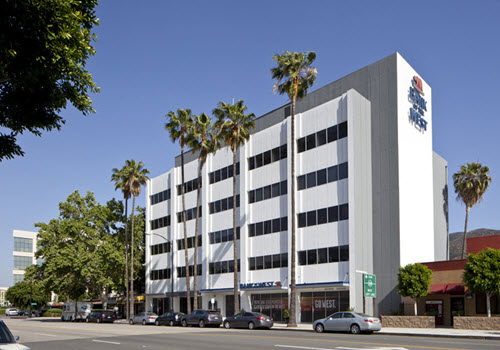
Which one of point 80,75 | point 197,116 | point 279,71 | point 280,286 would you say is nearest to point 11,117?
point 80,75

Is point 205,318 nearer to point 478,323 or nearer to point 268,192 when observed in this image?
point 268,192

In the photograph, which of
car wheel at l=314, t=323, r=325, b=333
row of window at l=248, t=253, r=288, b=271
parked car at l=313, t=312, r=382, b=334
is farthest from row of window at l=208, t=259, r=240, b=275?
parked car at l=313, t=312, r=382, b=334

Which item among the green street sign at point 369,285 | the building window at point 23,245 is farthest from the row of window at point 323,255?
the building window at point 23,245

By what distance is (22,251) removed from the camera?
142 m

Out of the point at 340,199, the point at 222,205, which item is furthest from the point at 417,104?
the point at 222,205

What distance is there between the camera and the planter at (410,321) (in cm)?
3500

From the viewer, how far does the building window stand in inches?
5536

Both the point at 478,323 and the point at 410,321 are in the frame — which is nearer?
the point at 478,323

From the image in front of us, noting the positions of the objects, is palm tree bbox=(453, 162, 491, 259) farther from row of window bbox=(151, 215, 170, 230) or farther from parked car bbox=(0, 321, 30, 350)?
parked car bbox=(0, 321, 30, 350)

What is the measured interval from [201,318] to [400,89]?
2529 cm

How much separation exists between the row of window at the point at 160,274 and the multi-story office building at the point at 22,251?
8434cm

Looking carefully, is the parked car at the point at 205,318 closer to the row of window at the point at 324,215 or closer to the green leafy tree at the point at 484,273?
the row of window at the point at 324,215

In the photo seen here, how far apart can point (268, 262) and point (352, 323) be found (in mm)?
19590

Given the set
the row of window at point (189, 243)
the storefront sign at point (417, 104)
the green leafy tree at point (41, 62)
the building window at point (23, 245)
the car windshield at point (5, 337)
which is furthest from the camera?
the building window at point (23, 245)
